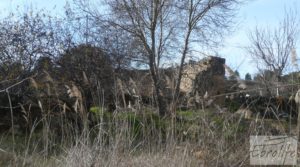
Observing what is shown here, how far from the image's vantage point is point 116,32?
1570 cm

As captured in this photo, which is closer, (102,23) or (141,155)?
(141,155)

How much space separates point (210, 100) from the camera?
203 inches

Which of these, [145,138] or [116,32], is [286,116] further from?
[116,32]

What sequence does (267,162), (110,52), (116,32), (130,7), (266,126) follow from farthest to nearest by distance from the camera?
1. (130,7)
2. (116,32)
3. (110,52)
4. (266,126)
5. (267,162)

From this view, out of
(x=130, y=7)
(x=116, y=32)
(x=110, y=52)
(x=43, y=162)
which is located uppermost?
(x=130, y=7)

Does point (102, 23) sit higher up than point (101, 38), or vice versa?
point (102, 23)

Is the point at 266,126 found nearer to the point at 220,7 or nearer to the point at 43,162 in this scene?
the point at 43,162

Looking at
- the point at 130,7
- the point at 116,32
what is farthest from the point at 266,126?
the point at 130,7

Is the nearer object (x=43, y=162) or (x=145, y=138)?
(x=43, y=162)

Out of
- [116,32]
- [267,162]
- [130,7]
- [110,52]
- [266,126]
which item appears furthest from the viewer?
[130,7]

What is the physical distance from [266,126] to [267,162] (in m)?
0.59

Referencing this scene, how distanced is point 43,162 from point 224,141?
1.87 meters

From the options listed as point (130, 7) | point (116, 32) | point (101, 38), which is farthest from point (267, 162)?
point (130, 7)

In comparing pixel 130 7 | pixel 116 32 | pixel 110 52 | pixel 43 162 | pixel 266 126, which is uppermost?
pixel 130 7
